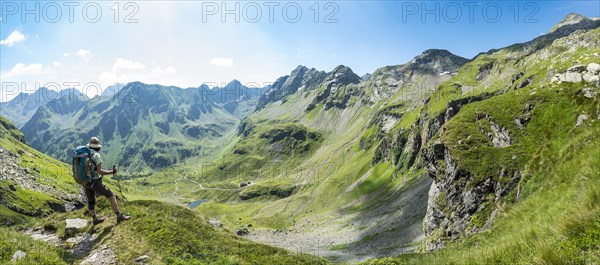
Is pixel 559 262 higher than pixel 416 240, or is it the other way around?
pixel 559 262

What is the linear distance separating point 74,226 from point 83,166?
4420 millimetres

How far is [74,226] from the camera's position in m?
19.7

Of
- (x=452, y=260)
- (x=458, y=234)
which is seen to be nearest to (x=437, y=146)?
(x=458, y=234)

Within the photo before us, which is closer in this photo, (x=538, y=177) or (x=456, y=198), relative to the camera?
(x=538, y=177)

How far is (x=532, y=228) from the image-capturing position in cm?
871

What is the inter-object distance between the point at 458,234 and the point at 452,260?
184ft

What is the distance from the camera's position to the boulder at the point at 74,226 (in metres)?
19.4

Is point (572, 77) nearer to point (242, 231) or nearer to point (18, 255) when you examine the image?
point (18, 255)

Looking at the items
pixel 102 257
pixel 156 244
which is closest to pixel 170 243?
pixel 156 244

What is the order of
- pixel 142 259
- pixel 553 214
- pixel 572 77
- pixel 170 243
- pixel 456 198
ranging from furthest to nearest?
pixel 572 77 → pixel 456 198 → pixel 170 243 → pixel 142 259 → pixel 553 214

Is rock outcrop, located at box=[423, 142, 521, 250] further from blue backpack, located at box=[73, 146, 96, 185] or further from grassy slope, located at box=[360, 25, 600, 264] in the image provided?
blue backpack, located at box=[73, 146, 96, 185]

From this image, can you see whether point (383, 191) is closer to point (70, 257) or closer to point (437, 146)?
point (437, 146)

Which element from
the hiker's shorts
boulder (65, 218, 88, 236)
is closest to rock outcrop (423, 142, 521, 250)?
the hiker's shorts

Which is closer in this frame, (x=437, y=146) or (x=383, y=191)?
(x=437, y=146)
